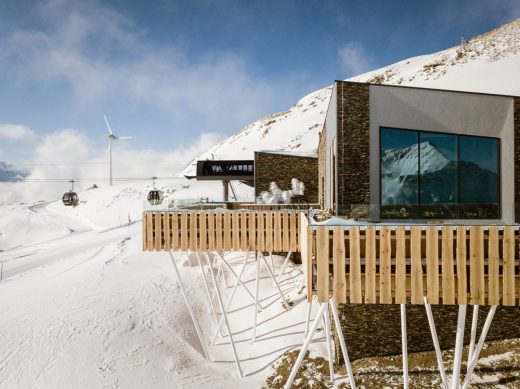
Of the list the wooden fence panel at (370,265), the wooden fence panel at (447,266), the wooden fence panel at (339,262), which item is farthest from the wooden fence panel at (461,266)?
the wooden fence panel at (339,262)

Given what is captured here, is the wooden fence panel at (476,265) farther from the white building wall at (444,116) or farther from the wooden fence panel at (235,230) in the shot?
the wooden fence panel at (235,230)

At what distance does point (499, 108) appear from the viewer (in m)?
12.6

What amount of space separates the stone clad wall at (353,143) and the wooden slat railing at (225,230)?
2.46m

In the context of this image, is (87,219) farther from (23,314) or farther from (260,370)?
(260,370)

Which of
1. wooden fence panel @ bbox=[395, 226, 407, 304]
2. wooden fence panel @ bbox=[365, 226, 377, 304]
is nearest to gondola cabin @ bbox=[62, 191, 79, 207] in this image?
wooden fence panel @ bbox=[365, 226, 377, 304]

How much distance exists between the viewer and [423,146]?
1234 cm

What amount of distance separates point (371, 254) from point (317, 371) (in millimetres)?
6637

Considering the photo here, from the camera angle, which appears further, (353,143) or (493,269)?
(353,143)

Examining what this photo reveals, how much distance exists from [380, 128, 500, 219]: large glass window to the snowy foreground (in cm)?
740

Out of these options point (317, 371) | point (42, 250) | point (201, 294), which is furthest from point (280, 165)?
point (42, 250)

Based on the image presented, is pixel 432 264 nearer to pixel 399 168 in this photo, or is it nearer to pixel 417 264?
pixel 417 264

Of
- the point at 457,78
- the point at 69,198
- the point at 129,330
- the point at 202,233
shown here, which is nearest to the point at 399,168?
the point at 202,233

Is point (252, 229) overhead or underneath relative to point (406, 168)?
underneath

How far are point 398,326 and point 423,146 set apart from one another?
283 inches
